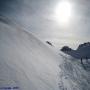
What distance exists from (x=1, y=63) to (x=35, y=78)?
8.55ft

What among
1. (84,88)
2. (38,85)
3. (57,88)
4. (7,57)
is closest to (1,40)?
(7,57)

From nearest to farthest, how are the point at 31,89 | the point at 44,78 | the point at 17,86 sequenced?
the point at 17,86 → the point at 31,89 → the point at 44,78

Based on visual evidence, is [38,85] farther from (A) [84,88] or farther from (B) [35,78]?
(A) [84,88]

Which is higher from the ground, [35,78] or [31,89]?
[35,78]

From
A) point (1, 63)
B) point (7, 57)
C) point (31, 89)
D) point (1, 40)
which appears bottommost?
point (31, 89)

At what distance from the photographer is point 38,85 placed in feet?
30.3

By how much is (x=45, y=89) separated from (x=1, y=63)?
11.0 ft

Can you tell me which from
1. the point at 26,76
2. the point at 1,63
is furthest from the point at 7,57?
the point at 26,76

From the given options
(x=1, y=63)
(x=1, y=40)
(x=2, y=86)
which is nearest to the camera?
(x=2, y=86)

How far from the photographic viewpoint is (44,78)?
35.2 feet

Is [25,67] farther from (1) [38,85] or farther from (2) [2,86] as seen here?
(2) [2,86]

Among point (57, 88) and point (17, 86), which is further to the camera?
point (57, 88)

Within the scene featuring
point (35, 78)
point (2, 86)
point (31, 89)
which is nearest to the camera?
point (2, 86)

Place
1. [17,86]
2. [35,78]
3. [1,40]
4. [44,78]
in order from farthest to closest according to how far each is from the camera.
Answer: [1,40] → [44,78] → [35,78] → [17,86]
